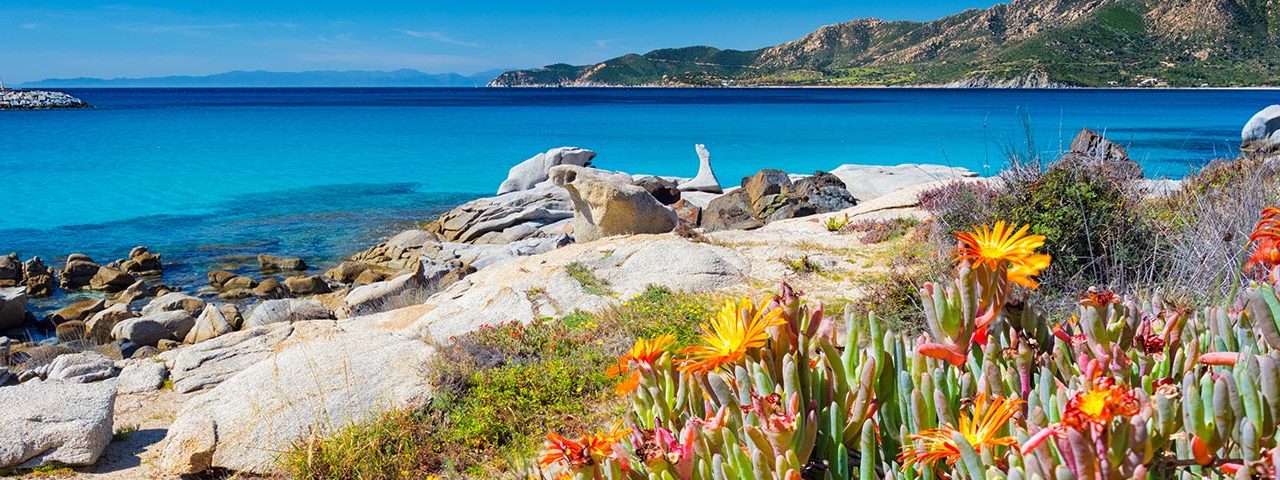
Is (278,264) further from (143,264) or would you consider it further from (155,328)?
(155,328)

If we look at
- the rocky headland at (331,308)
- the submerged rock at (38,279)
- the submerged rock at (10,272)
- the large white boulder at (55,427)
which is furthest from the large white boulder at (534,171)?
the large white boulder at (55,427)

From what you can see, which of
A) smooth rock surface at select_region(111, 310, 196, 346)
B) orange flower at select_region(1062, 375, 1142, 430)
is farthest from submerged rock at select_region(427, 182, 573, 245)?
orange flower at select_region(1062, 375, 1142, 430)

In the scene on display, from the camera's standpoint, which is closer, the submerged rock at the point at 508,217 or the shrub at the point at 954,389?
the shrub at the point at 954,389

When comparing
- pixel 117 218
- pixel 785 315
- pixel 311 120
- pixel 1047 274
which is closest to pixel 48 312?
pixel 117 218

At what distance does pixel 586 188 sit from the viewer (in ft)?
49.3

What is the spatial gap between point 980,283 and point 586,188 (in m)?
13.1

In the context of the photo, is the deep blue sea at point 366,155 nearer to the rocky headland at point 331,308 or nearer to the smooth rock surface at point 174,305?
the rocky headland at point 331,308

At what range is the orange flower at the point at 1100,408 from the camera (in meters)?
1.29

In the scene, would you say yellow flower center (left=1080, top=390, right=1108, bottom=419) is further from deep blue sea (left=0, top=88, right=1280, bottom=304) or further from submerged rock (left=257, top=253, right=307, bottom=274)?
submerged rock (left=257, top=253, right=307, bottom=274)

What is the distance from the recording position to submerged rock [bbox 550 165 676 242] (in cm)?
1475

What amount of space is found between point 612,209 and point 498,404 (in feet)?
29.5

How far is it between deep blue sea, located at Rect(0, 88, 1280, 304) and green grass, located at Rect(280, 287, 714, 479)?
486 cm

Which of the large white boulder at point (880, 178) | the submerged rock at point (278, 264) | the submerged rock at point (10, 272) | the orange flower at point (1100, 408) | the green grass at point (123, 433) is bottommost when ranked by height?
the submerged rock at point (278, 264)

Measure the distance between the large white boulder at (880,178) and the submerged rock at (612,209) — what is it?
21.1 ft
